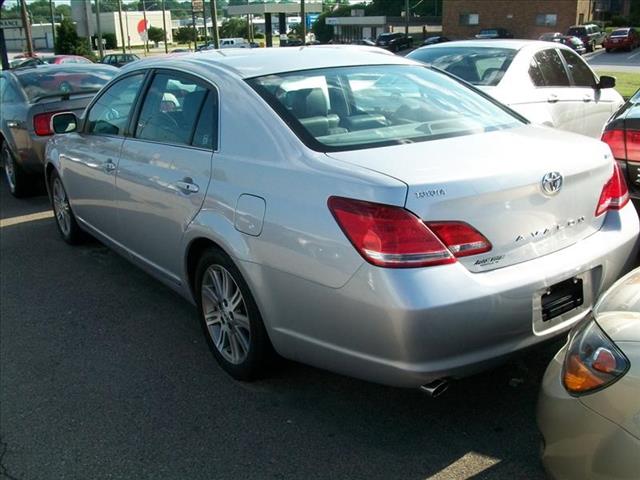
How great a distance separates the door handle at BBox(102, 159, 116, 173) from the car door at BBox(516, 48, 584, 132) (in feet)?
14.4

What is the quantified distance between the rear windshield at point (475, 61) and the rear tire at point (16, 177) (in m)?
5.11

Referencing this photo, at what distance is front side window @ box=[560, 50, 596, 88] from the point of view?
301 inches

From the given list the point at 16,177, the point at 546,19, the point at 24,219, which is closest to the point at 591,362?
the point at 24,219

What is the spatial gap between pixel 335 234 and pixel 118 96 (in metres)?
2.86

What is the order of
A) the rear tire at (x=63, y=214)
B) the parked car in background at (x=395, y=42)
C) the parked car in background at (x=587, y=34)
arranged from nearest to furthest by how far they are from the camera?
Result: 1. the rear tire at (x=63, y=214)
2. the parked car in background at (x=587, y=34)
3. the parked car in background at (x=395, y=42)

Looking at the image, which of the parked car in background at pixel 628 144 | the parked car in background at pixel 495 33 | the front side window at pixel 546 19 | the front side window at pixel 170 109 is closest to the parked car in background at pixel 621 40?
the parked car in background at pixel 495 33

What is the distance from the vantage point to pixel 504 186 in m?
2.69

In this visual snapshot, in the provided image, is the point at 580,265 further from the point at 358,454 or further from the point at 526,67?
the point at 526,67

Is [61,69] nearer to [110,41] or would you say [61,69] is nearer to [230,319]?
[230,319]

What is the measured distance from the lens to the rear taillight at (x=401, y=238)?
8.26ft

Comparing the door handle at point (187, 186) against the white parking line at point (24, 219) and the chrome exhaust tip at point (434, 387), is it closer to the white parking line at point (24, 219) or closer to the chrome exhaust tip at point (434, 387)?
the chrome exhaust tip at point (434, 387)

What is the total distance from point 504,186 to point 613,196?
0.86 meters

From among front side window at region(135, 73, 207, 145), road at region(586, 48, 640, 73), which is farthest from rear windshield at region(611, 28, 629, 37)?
front side window at region(135, 73, 207, 145)

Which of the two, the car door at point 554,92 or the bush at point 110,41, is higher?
the bush at point 110,41
